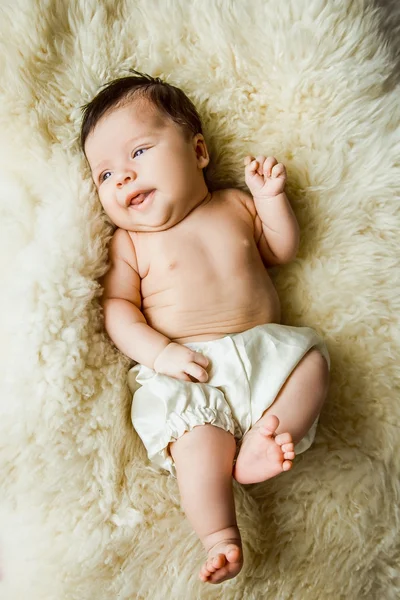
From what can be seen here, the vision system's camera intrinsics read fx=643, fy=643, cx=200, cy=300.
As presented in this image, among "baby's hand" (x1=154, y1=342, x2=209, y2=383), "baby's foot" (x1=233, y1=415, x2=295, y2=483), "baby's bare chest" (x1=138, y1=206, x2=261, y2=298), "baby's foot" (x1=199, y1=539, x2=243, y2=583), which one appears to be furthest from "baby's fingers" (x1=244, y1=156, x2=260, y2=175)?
"baby's foot" (x1=199, y1=539, x2=243, y2=583)

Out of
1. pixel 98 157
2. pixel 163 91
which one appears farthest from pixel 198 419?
pixel 163 91

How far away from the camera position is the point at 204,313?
1197 mm

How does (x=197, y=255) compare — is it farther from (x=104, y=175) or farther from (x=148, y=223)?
(x=104, y=175)

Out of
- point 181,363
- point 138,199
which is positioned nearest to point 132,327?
point 181,363

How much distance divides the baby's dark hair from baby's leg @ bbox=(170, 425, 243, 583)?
0.58 meters

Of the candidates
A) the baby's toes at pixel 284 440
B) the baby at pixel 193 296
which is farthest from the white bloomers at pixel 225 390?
the baby's toes at pixel 284 440

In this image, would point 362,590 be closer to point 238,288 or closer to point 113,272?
point 238,288

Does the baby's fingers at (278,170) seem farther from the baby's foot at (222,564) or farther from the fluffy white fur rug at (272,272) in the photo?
the baby's foot at (222,564)

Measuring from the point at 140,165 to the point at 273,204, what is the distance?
257 mm

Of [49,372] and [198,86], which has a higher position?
[198,86]

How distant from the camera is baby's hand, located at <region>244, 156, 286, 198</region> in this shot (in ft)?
3.84

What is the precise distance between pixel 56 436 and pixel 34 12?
786 mm

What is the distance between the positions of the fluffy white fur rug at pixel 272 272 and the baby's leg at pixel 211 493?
0.10 m

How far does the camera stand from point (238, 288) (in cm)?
120
